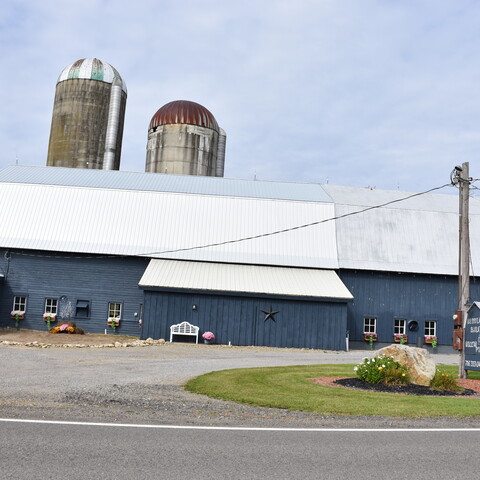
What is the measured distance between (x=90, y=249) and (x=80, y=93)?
19231 millimetres

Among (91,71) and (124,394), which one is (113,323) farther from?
(91,71)

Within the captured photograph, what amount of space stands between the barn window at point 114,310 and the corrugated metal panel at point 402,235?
1204 cm

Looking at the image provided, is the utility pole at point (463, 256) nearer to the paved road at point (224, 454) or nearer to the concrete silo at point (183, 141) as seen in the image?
the paved road at point (224, 454)

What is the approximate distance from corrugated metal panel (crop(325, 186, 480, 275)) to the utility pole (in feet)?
44.7

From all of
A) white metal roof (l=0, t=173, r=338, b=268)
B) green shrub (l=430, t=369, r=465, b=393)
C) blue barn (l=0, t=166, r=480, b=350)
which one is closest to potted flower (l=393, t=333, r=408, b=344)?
blue barn (l=0, t=166, r=480, b=350)

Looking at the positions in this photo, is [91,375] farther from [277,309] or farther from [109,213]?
[109,213]

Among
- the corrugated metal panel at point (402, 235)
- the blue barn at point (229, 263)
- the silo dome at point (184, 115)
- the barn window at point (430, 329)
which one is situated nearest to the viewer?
the blue barn at point (229, 263)

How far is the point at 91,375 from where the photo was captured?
13852mm

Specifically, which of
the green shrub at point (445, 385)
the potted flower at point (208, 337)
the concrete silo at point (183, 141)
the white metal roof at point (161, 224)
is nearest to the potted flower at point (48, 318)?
the white metal roof at point (161, 224)

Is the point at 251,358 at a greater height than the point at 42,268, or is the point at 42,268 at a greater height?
the point at 42,268

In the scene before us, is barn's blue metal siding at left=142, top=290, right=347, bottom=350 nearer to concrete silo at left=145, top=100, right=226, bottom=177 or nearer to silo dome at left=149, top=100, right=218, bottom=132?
concrete silo at left=145, top=100, right=226, bottom=177

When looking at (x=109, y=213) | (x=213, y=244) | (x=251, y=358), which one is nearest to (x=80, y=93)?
A: (x=109, y=213)

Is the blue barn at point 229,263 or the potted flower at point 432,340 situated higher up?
the blue barn at point 229,263

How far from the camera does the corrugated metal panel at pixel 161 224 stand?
3111 cm
